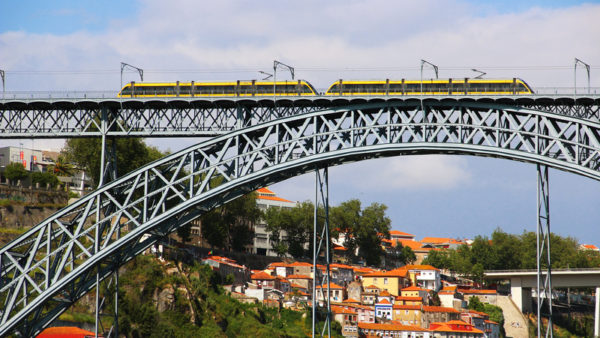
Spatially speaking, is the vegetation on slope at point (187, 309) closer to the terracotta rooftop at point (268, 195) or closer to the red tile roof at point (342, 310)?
the red tile roof at point (342, 310)

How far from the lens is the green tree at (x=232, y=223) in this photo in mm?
98812

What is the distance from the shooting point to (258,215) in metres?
109

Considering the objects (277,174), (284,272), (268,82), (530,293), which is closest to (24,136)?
(268,82)

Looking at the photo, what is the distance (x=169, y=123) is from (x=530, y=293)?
249ft

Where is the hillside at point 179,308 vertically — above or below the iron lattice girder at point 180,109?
below

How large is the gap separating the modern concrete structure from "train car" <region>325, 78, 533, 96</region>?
206 feet

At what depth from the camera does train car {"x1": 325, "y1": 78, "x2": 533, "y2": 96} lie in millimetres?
51594

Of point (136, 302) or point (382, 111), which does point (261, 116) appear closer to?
point (382, 111)

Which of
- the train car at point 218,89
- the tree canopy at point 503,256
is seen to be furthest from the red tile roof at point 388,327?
the train car at point 218,89

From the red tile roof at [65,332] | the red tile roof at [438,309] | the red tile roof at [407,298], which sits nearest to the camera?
the red tile roof at [65,332]

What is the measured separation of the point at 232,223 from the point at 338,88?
51.3 meters

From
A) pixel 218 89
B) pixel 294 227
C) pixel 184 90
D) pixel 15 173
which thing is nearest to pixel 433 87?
pixel 218 89

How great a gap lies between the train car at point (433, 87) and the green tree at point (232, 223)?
1822 inches

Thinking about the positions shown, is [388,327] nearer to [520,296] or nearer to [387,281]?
[387,281]
